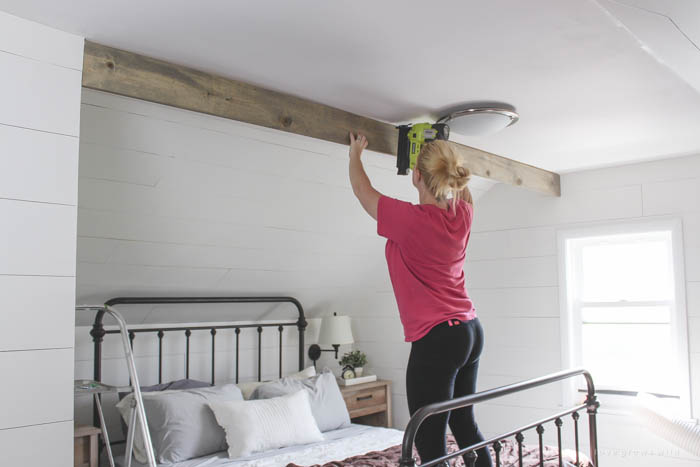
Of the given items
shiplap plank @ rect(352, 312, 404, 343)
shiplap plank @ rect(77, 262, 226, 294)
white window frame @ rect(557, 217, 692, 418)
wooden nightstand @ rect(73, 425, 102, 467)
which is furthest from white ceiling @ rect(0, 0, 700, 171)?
shiplap plank @ rect(352, 312, 404, 343)

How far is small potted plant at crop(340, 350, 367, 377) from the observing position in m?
4.66

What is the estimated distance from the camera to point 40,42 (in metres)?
1.98

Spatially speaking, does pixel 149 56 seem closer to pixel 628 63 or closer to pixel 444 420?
pixel 444 420

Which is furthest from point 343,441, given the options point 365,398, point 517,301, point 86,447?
point 517,301

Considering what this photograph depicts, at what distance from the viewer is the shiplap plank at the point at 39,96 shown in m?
1.91

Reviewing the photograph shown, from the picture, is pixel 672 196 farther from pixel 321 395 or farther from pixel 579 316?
pixel 321 395

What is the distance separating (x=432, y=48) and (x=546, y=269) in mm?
2535

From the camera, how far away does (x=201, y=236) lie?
11.4ft

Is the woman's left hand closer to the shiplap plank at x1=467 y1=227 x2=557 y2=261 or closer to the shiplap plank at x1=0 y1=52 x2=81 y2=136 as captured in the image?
the shiplap plank at x1=0 y1=52 x2=81 y2=136

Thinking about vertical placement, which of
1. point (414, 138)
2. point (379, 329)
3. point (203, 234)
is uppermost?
point (414, 138)

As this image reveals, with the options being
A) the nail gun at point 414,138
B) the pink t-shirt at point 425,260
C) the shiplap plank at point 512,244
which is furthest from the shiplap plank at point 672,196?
the pink t-shirt at point 425,260

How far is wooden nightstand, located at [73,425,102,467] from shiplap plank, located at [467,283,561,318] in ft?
9.12

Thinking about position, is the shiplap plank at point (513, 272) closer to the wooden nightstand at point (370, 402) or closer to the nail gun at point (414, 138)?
the wooden nightstand at point (370, 402)

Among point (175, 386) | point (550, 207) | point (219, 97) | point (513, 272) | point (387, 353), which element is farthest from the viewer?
point (387, 353)
